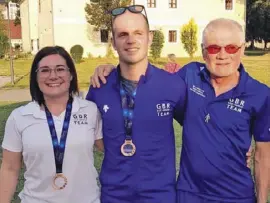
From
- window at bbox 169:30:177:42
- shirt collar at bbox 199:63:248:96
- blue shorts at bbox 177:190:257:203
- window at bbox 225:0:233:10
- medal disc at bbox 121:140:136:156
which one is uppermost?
window at bbox 225:0:233:10

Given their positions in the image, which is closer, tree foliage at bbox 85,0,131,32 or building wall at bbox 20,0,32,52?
tree foliage at bbox 85,0,131,32

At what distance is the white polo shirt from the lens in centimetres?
277

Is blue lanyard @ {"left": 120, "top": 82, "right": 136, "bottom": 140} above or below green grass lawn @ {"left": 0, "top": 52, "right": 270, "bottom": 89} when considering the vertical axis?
above

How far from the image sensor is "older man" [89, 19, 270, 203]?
286cm

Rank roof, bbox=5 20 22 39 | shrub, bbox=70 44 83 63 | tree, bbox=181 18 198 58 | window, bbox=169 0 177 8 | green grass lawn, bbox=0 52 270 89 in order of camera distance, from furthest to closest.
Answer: roof, bbox=5 20 22 39 < window, bbox=169 0 177 8 < tree, bbox=181 18 198 58 < shrub, bbox=70 44 83 63 < green grass lawn, bbox=0 52 270 89

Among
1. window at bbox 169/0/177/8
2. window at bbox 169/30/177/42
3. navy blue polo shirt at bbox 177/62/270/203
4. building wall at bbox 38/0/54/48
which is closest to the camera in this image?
navy blue polo shirt at bbox 177/62/270/203

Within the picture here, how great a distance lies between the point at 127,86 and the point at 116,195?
729mm

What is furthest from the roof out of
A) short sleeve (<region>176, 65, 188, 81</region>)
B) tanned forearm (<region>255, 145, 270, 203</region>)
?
tanned forearm (<region>255, 145, 270, 203</region>)

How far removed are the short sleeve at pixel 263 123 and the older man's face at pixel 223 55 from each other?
299 mm

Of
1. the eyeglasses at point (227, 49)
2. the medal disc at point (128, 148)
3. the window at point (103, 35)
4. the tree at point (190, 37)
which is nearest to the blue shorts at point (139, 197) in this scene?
the medal disc at point (128, 148)

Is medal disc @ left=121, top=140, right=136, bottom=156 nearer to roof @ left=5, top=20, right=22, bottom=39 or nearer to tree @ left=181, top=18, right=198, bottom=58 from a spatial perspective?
tree @ left=181, top=18, right=198, bottom=58

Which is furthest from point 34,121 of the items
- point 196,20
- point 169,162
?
point 196,20

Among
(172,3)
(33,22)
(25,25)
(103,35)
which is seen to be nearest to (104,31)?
(103,35)

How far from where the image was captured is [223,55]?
9.39 feet
